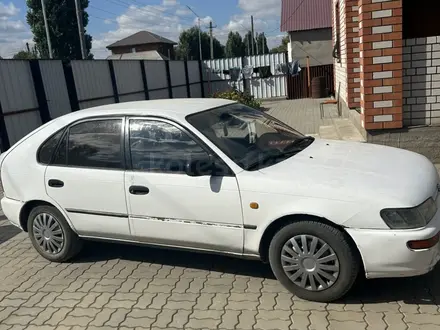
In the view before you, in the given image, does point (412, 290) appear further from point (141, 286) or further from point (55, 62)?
point (55, 62)

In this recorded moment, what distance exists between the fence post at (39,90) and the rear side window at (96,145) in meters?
7.72

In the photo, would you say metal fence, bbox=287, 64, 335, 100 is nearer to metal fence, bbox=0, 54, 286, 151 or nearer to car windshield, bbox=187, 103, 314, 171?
metal fence, bbox=0, 54, 286, 151

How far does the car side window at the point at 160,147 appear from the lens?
3.57 m

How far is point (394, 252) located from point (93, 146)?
8.90 feet

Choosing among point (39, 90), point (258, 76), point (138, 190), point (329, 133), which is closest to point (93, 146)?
point (138, 190)

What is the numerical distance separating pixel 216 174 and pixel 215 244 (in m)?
0.59

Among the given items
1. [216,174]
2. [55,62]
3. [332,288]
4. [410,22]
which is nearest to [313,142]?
[216,174]

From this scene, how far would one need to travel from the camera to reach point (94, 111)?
412cm

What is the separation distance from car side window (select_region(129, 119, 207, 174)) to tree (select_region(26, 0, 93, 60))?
36.9m

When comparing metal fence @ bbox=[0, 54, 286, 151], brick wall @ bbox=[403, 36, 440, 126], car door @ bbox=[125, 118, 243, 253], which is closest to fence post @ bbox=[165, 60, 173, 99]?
metal fence @ bbox=[0, 54, 286, 151]

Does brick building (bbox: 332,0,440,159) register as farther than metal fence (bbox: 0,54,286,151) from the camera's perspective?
No

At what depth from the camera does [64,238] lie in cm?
425

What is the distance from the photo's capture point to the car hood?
2.94 meters

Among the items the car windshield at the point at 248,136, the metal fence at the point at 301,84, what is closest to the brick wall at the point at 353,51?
the car windshield at the point at 248,136
